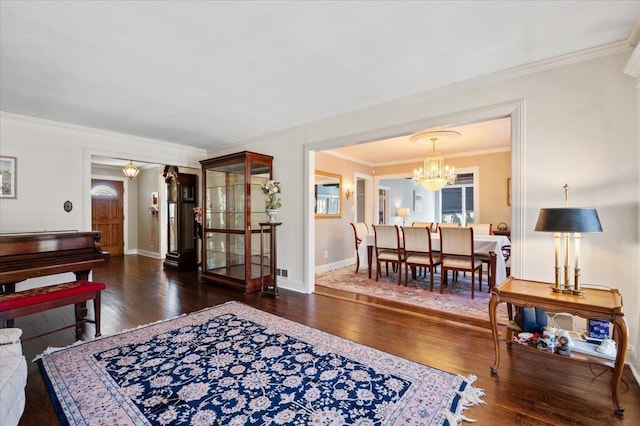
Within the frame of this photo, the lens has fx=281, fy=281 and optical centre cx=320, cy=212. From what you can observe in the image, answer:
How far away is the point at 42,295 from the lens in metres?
2.36

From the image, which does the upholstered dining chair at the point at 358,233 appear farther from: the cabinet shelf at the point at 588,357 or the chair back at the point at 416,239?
the cabinet shelf at the point at 588,357

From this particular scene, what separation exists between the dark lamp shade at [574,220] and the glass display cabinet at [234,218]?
11.2 feet

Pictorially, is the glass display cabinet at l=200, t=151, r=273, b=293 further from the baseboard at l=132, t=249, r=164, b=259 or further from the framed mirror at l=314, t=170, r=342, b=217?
the baseboard at l=132, t=249, r=164, b=259

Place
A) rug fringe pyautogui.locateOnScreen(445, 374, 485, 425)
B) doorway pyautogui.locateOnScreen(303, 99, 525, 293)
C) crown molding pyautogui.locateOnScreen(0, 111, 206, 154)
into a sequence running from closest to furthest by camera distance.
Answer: rug fringe pyautogui.locateOnScreen(445, 374, 485, 425) < doorway pyautogui.locateOnScreen(303, 99, 525, 293) < crown molding pyautogui.locateOnScreen(0, 111, 206, 154)

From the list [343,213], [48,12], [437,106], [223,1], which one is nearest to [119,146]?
[48,12]

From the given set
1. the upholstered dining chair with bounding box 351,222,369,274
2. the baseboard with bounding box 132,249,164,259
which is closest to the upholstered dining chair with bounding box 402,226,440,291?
the upholstered dining chair with bounding box 351,222,369,274

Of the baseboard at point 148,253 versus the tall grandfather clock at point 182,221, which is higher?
the tall grandfather clock at point 182,221

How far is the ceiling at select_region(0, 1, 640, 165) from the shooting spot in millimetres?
1809

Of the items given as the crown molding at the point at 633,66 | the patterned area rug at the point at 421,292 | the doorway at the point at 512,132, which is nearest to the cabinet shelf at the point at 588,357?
the doorway at the point at 512,132

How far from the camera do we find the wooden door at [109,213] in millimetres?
7804

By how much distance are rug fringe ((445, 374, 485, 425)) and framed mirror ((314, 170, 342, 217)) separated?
13.8 ft

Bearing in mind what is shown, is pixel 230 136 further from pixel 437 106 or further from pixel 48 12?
pixel 437 106

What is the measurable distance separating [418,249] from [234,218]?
3088 millimetres

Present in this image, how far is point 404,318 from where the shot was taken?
3.17 metres
